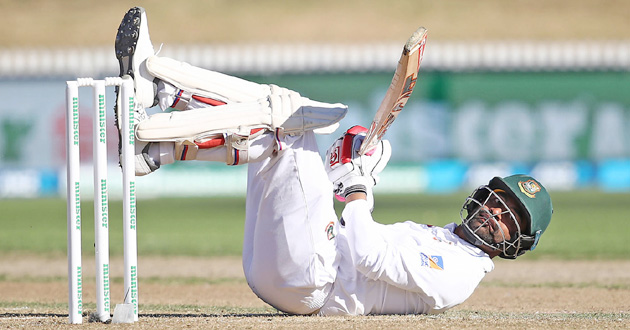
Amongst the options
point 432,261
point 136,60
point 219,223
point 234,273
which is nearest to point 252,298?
point 234,273

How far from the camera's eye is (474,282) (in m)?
4.52

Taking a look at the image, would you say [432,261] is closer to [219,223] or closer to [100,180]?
[100,180]

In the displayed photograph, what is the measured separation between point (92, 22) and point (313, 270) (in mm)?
28319

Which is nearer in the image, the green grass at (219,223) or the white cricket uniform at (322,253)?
the white cricket uniform at (322,253)

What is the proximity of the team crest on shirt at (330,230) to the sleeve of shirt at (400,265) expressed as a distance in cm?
8

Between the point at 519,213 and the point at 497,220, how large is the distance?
0.38 ft

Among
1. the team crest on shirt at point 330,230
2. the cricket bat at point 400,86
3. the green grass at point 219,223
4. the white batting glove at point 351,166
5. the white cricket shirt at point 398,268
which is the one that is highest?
the cricket bat at point 400,86

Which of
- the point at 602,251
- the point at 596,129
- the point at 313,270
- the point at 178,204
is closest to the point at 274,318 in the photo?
the point at 313,270

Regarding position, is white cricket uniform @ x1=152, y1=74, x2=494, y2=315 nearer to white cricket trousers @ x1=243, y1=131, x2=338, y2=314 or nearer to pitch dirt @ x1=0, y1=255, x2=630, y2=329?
white cricket trousers @ x1=243, y1=131, x2=338, y2=314

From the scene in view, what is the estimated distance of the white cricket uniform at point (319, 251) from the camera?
171 inches

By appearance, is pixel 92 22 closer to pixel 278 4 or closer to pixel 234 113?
pixel 278 4

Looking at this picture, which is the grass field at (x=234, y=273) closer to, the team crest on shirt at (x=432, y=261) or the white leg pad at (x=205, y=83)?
the team crest on shirt at (x=432, y=261)

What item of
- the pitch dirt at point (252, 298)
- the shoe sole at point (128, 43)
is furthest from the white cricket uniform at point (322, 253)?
the shoe sole at point (128, 43)

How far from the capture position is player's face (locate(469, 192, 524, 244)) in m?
4.62
